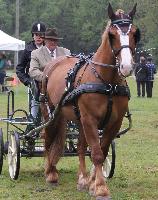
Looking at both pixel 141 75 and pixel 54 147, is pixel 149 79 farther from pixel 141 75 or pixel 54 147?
pixel 54 147

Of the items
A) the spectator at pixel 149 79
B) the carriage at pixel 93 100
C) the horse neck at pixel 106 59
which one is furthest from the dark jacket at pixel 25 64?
the spectator at pixel 149 79

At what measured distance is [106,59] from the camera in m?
6.61

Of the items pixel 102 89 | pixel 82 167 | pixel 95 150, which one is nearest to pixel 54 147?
pixel 82 167

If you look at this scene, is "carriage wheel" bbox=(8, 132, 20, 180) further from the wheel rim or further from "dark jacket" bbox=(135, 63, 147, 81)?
"dark jacket" bbox=(135, 63, 147, 81)

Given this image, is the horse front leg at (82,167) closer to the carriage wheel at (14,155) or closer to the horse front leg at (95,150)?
the horse front leg at (95,150)

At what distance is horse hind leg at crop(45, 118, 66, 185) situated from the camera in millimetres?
7805

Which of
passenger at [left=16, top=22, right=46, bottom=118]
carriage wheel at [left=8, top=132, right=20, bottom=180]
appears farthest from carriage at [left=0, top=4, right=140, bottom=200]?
passenger at [left=16, top=22, right=46, bottom=118]

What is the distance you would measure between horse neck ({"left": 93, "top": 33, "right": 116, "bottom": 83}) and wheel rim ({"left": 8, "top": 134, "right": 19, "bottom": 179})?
78.3 inches

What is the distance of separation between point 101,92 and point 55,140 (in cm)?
165

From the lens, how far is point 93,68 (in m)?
6.75

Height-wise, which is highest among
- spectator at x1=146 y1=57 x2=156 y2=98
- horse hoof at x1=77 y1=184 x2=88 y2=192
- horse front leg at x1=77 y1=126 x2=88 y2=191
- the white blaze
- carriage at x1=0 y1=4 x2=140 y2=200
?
the white blaze

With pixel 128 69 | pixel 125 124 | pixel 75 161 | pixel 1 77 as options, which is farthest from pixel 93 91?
pixel 1 77

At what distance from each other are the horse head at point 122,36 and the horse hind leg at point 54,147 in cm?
196

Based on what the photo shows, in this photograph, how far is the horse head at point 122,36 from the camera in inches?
238
